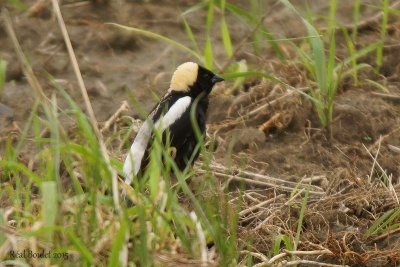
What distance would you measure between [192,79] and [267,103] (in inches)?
17.6

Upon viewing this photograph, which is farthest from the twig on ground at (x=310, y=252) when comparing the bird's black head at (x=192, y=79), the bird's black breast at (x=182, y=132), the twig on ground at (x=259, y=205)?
the bird's black head at (x=192, y=79)

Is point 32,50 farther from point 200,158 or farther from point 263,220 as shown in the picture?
point 263,220

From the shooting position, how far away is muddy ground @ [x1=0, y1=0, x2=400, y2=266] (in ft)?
14.2

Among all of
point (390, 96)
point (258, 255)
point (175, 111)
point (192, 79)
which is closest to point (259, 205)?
point (258, 255)

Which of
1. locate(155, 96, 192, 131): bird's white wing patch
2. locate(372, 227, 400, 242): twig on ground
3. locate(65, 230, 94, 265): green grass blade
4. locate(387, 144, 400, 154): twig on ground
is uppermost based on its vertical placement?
locate(65, 230, 94, 265): green grass blade

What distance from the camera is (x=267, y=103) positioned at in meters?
5.51

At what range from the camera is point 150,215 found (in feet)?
12.0

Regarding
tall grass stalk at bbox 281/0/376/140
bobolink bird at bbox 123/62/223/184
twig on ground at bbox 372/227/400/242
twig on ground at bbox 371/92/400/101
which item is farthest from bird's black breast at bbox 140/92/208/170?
twig on ground at bbox 372/227/400/242

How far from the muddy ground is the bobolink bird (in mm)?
185

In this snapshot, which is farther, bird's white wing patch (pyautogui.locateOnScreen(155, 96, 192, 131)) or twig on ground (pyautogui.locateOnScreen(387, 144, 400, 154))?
twig on ground (pyautogui.locateOnScreen(387, 144, 400, 154))

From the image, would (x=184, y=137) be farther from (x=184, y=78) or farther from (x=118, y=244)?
(x=118, y=244)

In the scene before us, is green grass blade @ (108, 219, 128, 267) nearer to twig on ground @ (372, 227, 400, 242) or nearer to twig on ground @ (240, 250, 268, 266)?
twig on ground @ (240, 250, 268, 266)

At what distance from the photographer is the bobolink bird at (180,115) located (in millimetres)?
4809

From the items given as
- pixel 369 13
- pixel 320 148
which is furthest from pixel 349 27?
pixel 320 148
